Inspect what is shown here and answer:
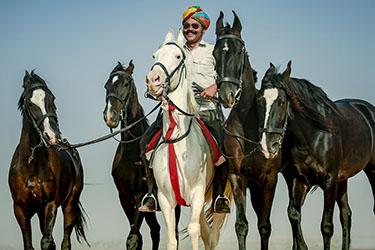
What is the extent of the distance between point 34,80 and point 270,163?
3690 millimetres

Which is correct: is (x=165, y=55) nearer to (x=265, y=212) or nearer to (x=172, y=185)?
(x=172, y=185)

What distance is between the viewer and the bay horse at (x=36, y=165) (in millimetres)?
9180

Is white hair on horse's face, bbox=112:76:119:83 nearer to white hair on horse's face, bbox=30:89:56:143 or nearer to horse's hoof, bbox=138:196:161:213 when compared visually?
white hair on horse's face, bbox=30:89:56:143

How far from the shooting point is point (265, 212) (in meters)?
8.60

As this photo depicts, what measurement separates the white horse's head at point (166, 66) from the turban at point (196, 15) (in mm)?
1033

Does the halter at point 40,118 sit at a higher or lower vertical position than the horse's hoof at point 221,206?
higher

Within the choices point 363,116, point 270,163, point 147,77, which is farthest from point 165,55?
point 363,116

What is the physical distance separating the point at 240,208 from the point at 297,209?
4.29 ft

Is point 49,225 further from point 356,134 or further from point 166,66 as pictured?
point 356,134

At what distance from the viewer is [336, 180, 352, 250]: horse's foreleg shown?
1072 cm

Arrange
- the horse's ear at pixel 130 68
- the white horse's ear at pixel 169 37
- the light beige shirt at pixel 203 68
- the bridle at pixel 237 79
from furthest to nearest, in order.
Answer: the horse's ear at pixel 130 68, the light beige shirt at pixel 203 68, the bridle at pixel 237 79, the white horse's ear at pixel 169 37

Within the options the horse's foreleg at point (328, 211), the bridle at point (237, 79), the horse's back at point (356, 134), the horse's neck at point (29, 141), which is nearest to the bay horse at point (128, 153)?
the horse's neck at point (29, 141)

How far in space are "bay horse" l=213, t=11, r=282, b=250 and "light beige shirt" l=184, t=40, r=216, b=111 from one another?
42 cm

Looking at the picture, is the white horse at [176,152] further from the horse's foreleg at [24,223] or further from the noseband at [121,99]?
the horse's foreleg at [24,223]
